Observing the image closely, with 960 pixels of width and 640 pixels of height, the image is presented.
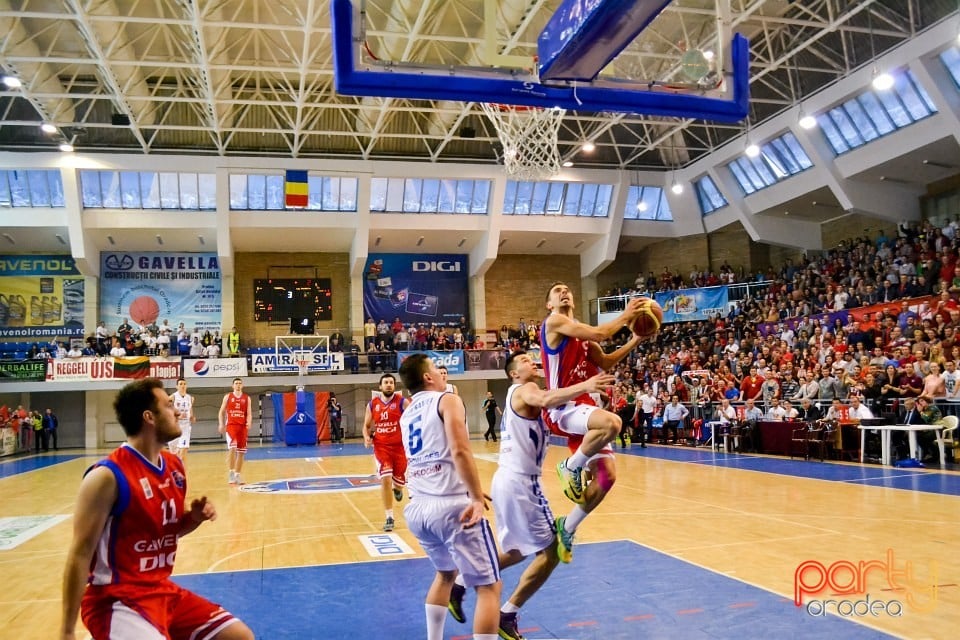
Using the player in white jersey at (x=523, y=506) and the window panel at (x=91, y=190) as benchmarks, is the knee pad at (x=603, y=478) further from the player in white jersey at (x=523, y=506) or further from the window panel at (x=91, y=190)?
the window panel at (x=91, y=190)

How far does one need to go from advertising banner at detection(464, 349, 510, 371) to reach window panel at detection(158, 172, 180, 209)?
1244cm

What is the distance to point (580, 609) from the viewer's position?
17.0 feet

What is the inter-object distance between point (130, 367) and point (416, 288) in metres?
12.0

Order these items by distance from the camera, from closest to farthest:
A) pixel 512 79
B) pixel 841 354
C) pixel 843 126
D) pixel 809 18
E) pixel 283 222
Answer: pixel 512 79 → pixel 841 354 → pixel 809 18 → pixel 843 126 → pixel 283 222

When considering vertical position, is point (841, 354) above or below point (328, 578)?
above

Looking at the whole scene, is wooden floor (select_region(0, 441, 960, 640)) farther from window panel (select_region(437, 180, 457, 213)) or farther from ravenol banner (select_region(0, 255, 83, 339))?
window panel (select_region(437, 180, 457, 213))

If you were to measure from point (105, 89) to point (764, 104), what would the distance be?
74.9 feet

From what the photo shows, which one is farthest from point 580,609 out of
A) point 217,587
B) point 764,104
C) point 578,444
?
point 764,104

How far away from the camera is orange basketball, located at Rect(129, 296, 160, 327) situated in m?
30.4

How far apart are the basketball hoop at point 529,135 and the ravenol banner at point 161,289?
63.0 ft

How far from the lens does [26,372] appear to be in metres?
25.7

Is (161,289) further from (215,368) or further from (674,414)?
(674,414)

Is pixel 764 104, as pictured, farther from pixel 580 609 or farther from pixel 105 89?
pixel 580 609

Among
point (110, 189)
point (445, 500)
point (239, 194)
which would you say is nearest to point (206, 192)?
point (239, 194)
